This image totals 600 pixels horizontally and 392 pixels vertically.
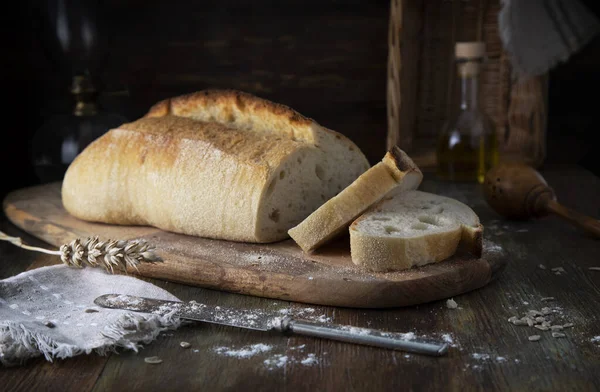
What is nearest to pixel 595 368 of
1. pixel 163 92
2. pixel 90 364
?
pixel 90 364

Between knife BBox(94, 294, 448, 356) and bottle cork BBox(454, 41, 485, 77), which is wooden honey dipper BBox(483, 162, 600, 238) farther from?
knife BBox(94, 294, 448, 356)

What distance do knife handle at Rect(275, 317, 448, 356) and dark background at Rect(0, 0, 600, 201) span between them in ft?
6.73

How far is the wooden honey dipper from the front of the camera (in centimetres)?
243

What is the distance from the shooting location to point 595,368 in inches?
56.2

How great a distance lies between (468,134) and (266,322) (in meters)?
1.65

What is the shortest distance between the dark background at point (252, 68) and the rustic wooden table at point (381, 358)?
175 cm

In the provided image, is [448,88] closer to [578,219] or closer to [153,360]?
[578,219]

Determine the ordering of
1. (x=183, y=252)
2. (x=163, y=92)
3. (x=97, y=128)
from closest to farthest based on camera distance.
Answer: (x=183, y=252)
(x=97, y=128)
(x=163, y=92)

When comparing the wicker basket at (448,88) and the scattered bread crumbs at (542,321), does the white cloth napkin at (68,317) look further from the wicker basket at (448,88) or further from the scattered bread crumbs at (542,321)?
the wicker basket at (448,88)

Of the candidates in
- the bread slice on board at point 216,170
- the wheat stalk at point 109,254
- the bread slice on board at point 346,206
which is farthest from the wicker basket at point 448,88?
the wheat stalk at point 109,254

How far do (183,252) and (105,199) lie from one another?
451mm

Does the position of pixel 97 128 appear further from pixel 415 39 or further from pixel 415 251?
pixel 415 251

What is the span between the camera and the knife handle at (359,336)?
148cm

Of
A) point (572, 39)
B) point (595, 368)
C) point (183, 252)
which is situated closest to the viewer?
point (595, 368)
